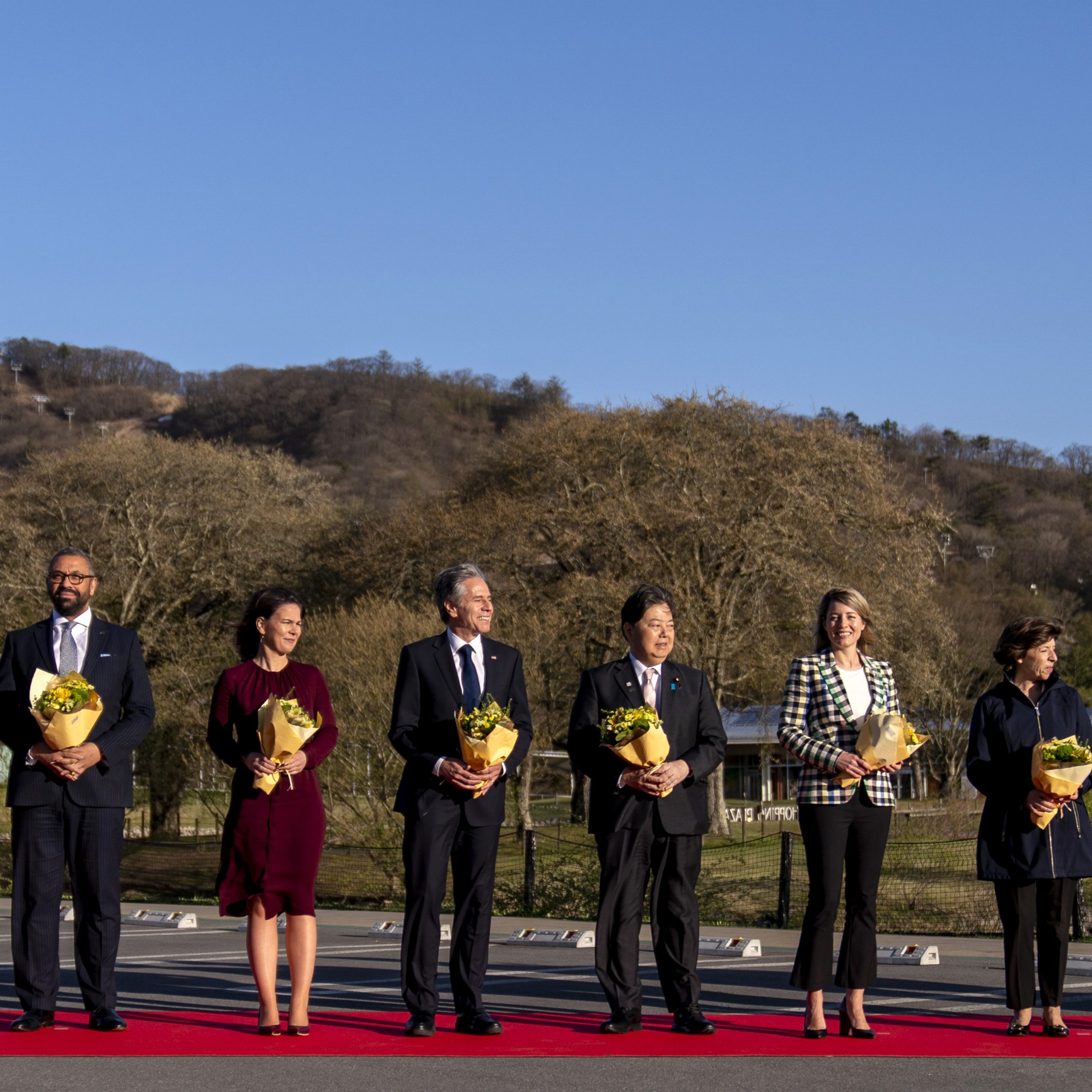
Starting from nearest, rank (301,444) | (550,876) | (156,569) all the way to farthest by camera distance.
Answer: (550,876) → (156,569) → (301,444)

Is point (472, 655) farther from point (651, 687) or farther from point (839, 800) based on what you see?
point (839, 800)

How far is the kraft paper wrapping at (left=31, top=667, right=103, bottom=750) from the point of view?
620 centimetres

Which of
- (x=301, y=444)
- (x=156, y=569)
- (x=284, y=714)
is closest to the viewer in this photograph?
(x=284, y=714)

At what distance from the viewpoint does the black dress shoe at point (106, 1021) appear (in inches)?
248

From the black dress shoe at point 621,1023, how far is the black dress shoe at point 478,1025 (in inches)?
19.1

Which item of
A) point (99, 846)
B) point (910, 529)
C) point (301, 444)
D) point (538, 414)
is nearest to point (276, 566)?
point (538, 414)

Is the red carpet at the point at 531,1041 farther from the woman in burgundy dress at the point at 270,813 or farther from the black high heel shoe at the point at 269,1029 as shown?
the woman in burgundy dress at the point at 270,813

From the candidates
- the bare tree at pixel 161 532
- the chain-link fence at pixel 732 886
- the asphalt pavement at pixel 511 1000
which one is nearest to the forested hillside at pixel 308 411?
the bare tree at pixel 161 532

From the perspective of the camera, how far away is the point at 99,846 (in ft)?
21.0

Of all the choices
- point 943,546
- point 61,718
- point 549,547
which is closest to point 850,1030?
point 61,718

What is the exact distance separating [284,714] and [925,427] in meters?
112

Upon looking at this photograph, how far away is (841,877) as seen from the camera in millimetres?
6527

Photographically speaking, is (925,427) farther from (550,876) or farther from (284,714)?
(284,714)

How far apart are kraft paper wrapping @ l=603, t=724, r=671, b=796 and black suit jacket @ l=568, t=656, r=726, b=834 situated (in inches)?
7.5
